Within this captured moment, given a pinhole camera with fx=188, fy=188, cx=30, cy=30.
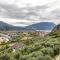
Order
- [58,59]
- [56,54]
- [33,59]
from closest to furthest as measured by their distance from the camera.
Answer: [33,59]
[58,59]
[56,54]

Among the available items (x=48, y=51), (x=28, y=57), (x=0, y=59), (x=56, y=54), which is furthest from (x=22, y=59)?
(x=56, y=54)

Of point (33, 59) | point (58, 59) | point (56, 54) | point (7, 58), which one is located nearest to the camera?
point (33, 59)

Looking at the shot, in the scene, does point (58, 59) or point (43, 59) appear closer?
point (43, 59)

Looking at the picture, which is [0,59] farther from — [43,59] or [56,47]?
[56,47]

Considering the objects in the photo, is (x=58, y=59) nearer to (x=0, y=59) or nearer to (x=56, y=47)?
(x=56, y=47)

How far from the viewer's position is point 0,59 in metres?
20.3

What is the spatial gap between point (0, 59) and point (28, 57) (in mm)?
4032

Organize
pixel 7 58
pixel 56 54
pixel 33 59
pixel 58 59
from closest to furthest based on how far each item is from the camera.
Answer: pixel 33 59 < pixel 7 58 < pixel 58 59 < pixel 56 54

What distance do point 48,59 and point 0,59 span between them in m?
5.55

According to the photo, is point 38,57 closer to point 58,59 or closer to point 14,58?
point 14,58

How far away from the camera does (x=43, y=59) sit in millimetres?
17391

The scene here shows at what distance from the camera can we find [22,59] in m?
17.9

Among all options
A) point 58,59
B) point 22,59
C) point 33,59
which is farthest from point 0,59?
point 58,59

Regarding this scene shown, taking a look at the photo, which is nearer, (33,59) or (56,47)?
(33,59)
